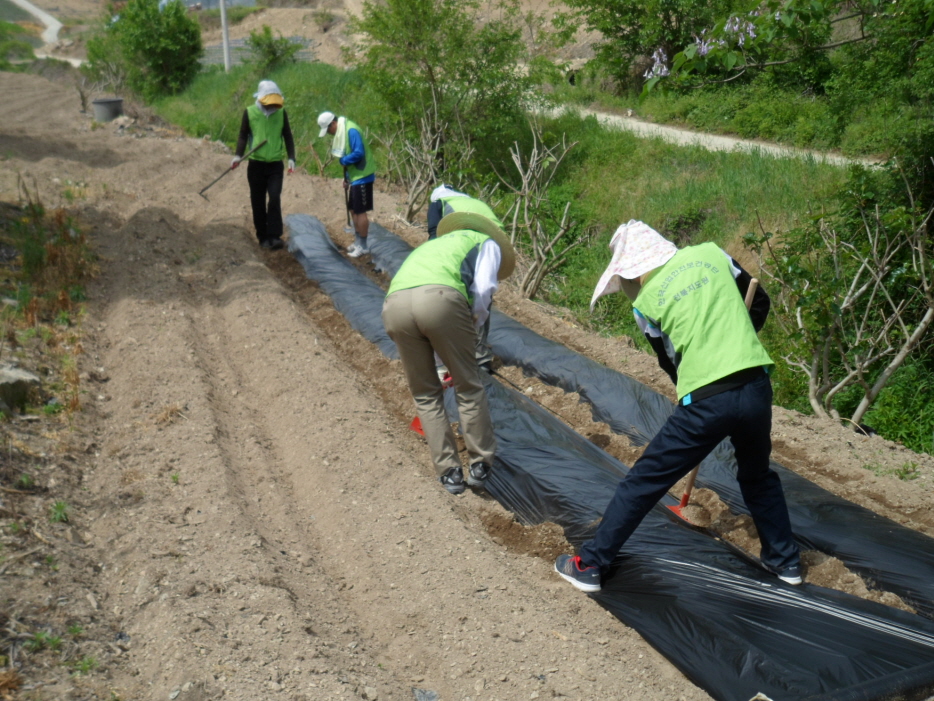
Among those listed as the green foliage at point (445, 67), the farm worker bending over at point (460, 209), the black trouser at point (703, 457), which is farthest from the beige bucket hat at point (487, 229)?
the green foliage at point (445, 67)

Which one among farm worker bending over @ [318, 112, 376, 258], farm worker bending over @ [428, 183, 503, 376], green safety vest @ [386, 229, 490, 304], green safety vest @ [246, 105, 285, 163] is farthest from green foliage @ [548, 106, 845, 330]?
green safety vest @ [386, 229, 490, 304]

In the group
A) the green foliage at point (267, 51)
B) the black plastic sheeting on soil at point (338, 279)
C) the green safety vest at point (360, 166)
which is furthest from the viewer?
the green foliage at point (267, 51)

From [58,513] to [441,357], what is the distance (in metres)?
1.94

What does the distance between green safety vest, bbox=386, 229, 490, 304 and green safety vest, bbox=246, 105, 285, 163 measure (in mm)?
4676

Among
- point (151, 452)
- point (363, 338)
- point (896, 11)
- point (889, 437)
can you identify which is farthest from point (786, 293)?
point (151, 452)

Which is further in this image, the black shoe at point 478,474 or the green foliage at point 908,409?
the green foliage at point 908,409

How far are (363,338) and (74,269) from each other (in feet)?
8.94

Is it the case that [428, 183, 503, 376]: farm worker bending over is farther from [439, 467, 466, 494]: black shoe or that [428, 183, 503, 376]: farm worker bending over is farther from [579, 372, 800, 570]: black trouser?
[579, 372, 800, 570]: black trouser

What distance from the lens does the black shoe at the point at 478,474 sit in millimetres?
4168

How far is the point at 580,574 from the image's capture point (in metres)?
3.33

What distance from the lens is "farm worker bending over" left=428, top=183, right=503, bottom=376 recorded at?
15.6ft

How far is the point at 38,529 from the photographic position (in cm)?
355

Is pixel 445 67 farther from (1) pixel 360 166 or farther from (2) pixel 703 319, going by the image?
(2) pixel 703 319

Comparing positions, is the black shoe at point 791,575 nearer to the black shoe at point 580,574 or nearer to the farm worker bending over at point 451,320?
the black shoe at point 580,574
